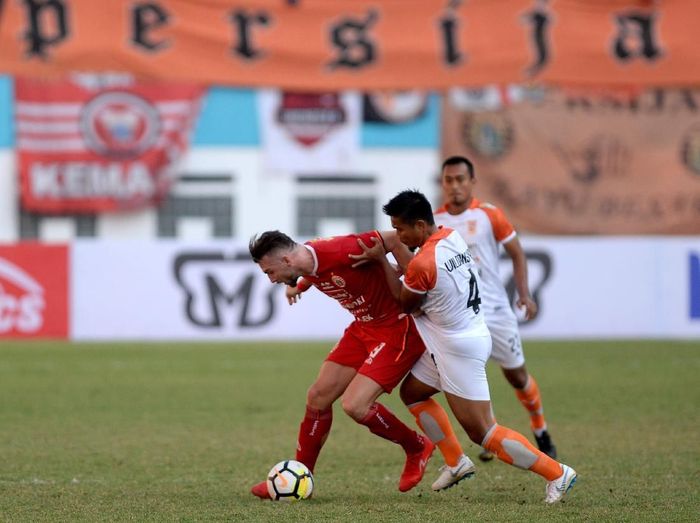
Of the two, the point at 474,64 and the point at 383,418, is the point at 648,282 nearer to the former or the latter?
the point at 474,64

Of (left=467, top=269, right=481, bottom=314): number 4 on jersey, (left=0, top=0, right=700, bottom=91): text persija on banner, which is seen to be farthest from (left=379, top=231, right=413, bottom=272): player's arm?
(left=0, top=0, right=700, bottom=91): text persija on banner

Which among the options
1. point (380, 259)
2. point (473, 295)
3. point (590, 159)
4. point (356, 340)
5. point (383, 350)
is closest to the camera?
point (473, 295)

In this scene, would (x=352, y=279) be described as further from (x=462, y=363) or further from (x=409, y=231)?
(x=462, y=363)

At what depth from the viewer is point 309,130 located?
30.2m

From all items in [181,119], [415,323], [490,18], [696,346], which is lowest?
[696,346]

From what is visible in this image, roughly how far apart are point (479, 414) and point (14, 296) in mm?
12629

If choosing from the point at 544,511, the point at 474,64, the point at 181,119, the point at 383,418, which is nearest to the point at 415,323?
the point at 383,418

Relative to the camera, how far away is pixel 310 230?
31.6 meters

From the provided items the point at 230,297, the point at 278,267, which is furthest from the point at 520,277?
the point at 230,297

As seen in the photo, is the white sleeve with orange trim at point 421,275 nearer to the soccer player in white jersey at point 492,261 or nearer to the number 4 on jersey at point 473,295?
the number 4 on jersey at point 473,295

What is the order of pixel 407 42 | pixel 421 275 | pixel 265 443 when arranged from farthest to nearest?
A: pixel 407 42 < pixel 265 443 < pixel 421 275

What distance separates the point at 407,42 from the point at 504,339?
19.6 meters

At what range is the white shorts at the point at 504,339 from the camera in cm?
890

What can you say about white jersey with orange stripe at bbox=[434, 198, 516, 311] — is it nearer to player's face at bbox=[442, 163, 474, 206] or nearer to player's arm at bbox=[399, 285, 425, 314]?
player's face at bbox=[442, 163, 474, 206]
